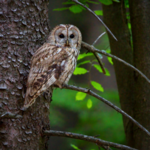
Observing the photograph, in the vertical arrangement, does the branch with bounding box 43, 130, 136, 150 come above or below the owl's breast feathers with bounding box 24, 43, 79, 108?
below

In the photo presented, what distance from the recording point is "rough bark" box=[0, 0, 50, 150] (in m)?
2.20

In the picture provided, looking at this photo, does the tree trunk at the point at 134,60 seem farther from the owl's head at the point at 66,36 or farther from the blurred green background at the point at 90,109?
the blurred green background at the point at 90,109

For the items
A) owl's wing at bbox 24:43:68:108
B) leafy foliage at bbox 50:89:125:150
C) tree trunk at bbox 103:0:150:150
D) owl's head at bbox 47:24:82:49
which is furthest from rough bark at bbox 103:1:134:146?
leafy foliage at bbox 50:89:125:150

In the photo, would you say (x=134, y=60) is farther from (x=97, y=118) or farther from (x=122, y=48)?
(x=97, y=118)

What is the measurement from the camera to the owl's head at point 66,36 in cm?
288

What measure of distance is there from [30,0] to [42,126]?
1171 millimetres

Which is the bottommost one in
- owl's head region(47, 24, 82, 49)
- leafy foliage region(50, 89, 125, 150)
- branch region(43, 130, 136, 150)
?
leafy foliage region(50, 89, 125, 150)

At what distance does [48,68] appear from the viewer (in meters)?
2.43

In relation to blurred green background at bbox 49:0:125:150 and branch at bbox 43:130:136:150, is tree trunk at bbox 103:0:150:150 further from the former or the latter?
blurred green background at bbox 49:0:125:150

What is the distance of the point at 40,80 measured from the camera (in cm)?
227

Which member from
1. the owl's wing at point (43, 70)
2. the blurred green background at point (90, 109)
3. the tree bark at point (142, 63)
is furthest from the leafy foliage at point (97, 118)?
the owl's wing at point (43, 70)

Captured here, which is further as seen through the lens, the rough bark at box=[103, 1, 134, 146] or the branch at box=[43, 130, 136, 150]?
the rough bark at box=[103, 1, 134, 146]

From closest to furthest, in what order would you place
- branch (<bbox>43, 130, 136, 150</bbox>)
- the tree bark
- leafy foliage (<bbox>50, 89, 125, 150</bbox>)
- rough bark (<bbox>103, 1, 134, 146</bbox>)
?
branch (<bbox>43, 130, 136, 150</bbox>)
the tree bark
rough bark (<bbox>103, 1, 134, 146</bbox>)
leafy foliage (<bbox>50, 89, 125, 150</bbox>)

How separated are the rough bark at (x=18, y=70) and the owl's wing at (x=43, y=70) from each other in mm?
85
